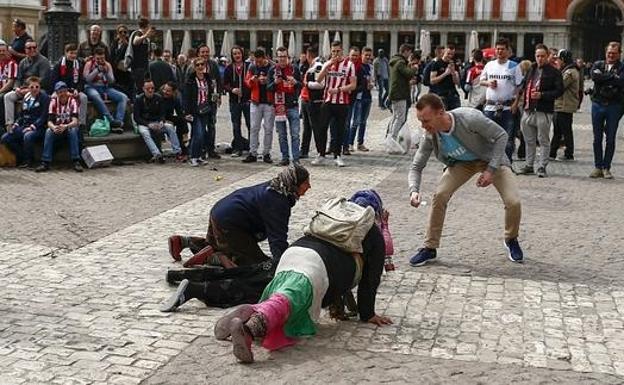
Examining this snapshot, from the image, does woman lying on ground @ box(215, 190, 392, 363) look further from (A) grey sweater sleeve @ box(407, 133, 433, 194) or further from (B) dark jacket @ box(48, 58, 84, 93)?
(B) dark jacket @ box(48, 58, 84, 93)

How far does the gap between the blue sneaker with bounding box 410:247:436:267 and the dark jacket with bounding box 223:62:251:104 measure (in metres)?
6.92

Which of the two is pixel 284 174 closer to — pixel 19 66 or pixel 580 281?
pixel 580 281

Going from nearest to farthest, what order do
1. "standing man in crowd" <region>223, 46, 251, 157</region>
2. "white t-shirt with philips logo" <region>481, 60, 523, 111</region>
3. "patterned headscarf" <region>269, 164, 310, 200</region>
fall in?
"patterned headscarf" <region>269, 164, 310, 200</region>, "white t-shirt with philips logo" <region>481, 60, 523, 111</region>, "standing man in crowd" <region>223, 46, 251, 157</region>

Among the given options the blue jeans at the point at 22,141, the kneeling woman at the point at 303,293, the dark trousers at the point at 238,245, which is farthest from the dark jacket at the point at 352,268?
the blue jeans at the point at 22,141

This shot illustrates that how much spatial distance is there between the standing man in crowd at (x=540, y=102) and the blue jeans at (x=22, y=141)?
22.9ft

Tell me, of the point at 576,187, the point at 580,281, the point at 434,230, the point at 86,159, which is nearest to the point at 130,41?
the point at 86,159

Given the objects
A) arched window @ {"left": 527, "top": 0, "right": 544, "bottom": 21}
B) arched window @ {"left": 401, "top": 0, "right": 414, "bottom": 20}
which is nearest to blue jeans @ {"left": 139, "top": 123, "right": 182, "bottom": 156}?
arched window @ {"left": 527, "top": 0, "right": 544, "bottom": 21}

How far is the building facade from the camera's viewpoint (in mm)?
64438

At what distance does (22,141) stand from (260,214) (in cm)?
737

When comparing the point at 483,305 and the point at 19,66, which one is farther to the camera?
the point at 19,66

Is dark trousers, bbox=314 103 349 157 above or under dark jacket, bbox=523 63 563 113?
under

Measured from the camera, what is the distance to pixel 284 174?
6113 mm

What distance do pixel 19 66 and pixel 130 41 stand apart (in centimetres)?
194

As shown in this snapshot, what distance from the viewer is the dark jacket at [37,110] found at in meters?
12.6
